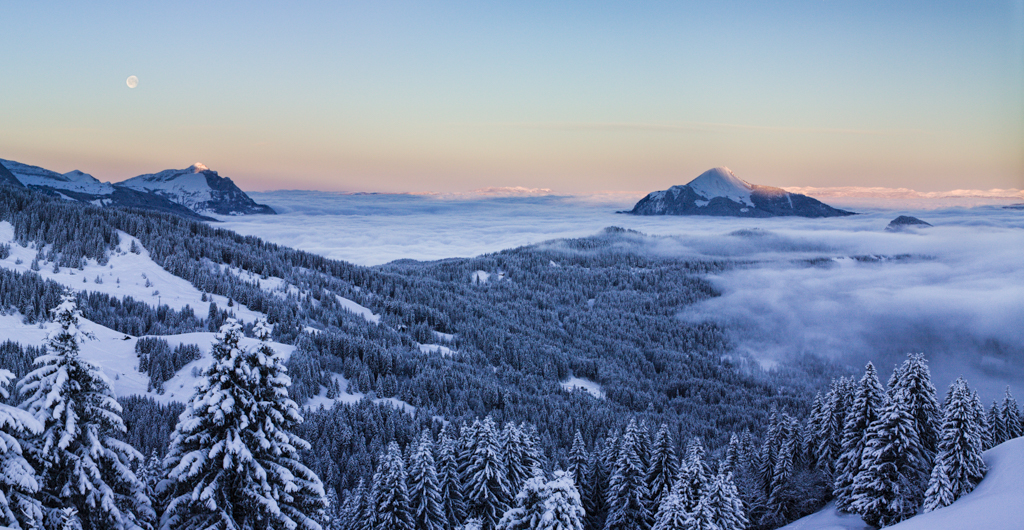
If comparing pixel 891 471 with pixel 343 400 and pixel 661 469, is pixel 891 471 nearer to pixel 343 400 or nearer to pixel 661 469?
pixel 661 469

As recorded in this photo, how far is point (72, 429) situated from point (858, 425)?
5301 cm

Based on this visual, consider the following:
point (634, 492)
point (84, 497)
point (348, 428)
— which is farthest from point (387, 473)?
point (348, 428)

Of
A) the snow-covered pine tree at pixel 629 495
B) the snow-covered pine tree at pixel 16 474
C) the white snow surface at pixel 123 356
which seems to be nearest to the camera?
the snow-covered pine tree at pixel 16 474

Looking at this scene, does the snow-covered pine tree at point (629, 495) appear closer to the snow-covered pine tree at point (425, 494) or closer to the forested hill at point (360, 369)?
the snow-covered pine tree at point (425, 494)

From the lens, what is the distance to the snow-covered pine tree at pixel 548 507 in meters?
20.4

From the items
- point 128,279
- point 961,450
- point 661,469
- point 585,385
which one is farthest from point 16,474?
point 128,279

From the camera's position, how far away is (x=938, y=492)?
36.2 m

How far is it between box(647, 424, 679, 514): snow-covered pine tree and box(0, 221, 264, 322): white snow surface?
124657mm

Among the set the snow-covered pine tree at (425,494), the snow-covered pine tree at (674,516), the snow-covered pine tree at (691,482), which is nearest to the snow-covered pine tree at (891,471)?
the snow-covered pine tree at (691,482)

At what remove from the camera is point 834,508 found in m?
48.3

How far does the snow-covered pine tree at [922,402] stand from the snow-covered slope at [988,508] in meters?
3.54

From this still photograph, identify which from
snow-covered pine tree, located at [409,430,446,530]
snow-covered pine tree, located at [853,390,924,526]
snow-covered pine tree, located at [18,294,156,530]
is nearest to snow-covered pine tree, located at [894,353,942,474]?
snow-covered pine tree, located at [853,390,924,526]

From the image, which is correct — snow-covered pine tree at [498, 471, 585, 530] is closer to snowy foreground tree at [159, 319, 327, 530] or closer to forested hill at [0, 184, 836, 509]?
snowy foreground tree at [159, 319, 327, 530]

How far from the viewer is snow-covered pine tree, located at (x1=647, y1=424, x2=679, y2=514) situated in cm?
4375
